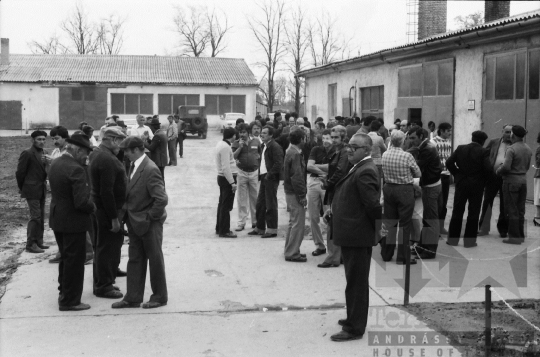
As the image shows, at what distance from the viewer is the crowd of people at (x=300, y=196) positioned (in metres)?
6.39

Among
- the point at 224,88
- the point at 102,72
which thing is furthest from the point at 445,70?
the point at 102,72

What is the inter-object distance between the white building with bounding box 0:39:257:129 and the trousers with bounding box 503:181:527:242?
36.5 m

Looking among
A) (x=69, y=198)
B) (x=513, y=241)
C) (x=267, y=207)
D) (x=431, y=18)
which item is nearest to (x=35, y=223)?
(x=69, y=198)

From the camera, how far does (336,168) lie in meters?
8.90

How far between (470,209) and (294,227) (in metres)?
3.00

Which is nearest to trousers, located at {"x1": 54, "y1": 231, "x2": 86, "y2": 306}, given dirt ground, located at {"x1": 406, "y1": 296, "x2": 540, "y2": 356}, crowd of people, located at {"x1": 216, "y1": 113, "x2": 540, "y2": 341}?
crowd of people, located at {"x1": 216, "y1": 113, "x2": 540, "y2": 341}

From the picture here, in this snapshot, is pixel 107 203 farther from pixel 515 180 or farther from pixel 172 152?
pixel 172 152

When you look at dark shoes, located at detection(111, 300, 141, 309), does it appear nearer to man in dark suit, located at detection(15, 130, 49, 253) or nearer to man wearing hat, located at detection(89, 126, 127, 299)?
man wearing hat, located at detection(89, 126, 127, 299)

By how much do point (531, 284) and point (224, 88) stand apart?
133 ft

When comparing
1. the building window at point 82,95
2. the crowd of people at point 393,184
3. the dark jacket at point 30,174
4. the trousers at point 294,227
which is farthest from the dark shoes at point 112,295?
the building window at point 82,95

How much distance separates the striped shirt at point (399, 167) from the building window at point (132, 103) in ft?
127

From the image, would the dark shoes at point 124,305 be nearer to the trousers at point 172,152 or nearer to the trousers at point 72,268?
the trousers at point 72,268

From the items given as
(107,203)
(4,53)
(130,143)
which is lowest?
(107,203)

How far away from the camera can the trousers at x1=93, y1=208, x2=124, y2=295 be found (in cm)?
766
